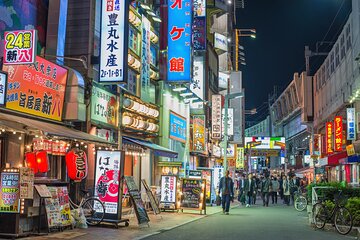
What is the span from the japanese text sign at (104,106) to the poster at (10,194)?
597cm

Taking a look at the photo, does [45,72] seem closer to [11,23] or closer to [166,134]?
[11,23]

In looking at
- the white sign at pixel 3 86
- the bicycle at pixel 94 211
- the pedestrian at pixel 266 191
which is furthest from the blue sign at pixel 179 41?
the white sign at pixel 3 86

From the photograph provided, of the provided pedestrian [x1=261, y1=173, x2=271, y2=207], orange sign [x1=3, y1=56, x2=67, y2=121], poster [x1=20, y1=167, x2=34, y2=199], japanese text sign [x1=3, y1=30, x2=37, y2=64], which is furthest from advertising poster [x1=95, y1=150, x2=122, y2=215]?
pedestrian [x1=261, y1=173, x2=271, y2=207]

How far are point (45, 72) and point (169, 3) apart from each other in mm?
→ 12648

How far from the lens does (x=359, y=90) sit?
33.8 meters

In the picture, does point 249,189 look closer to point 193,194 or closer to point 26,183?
point 193,194

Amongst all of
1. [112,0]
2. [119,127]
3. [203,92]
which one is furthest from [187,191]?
[203,92]

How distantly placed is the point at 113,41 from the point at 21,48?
628 centimetres

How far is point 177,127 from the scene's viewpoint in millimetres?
30109

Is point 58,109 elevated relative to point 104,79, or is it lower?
lower

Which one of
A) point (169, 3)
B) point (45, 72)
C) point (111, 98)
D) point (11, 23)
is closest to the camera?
point (11, 23)

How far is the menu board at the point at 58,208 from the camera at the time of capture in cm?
1346

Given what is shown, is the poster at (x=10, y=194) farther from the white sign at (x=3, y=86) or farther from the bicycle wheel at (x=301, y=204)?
the bicycle wheel at (x=301, y=204)

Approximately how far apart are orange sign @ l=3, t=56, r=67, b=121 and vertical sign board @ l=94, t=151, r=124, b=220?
2.41m
